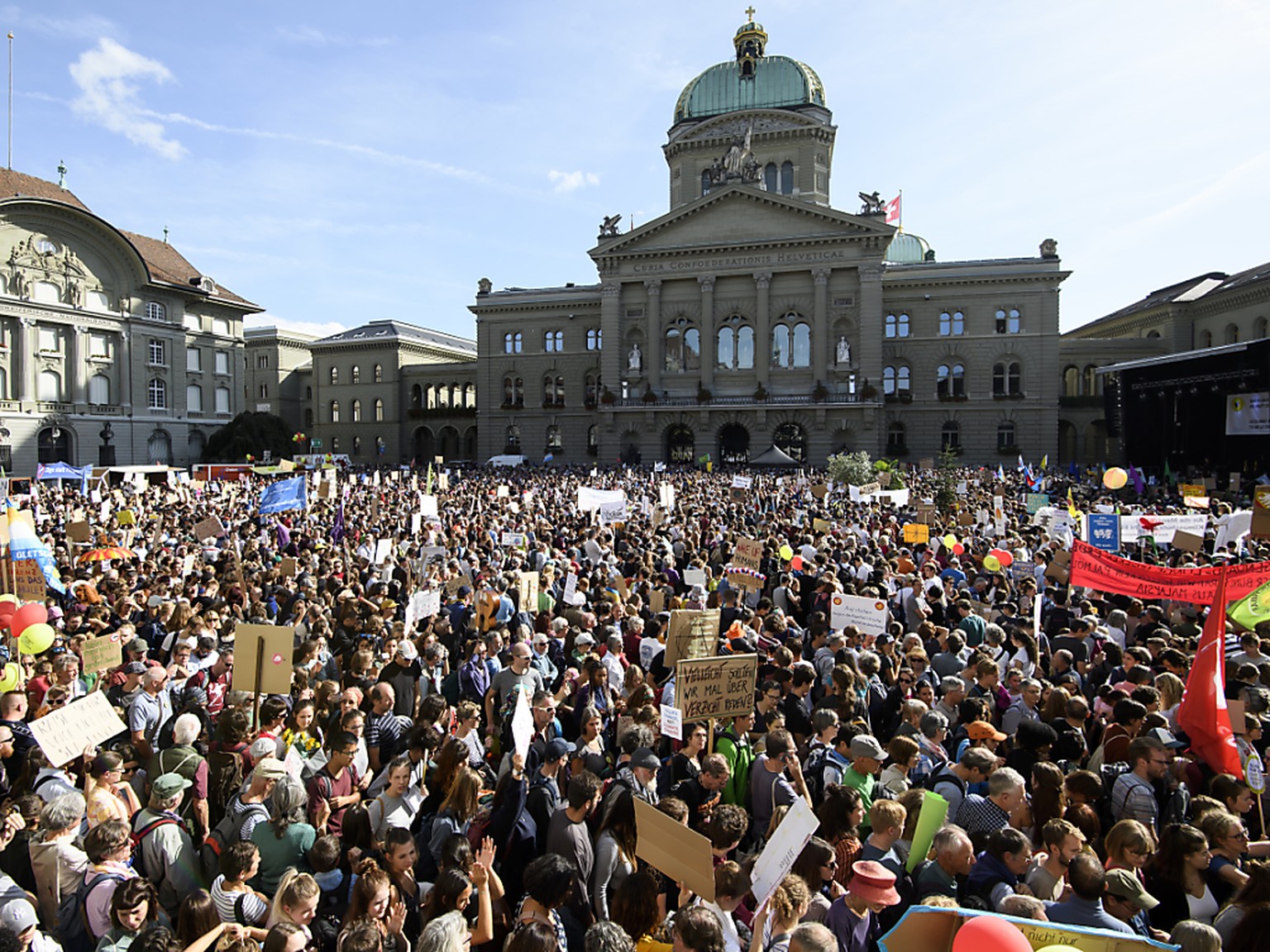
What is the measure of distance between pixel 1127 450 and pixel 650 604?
128 feet

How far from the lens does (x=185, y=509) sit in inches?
950

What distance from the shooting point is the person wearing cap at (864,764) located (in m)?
5.71

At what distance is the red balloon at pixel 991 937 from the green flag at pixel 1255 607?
23.8 feet

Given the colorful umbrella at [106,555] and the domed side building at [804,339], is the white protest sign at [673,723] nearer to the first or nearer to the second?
the colorful umbrella at [106,555]

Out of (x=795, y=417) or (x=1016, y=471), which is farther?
(x=795, y=417)

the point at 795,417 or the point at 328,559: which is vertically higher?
the point at 795,417

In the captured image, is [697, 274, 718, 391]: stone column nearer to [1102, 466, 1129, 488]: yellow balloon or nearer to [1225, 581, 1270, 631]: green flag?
[1102, 466, 1129, 488]: yellow balloon

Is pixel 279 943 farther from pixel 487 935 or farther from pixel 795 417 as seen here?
pixel 795 417

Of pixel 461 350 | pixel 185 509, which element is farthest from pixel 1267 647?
pixel 461 350

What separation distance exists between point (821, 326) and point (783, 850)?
52.3 m

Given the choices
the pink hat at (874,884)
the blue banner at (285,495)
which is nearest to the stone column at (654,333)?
the blue banner at (285,495)

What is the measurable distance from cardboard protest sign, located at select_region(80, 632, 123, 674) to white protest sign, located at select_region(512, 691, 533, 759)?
4896 millimetres

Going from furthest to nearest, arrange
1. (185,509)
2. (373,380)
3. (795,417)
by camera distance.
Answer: (373,380)
(795,417)
(185,509)

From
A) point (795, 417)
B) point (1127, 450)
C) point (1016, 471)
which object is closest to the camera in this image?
point (1127, 450)
